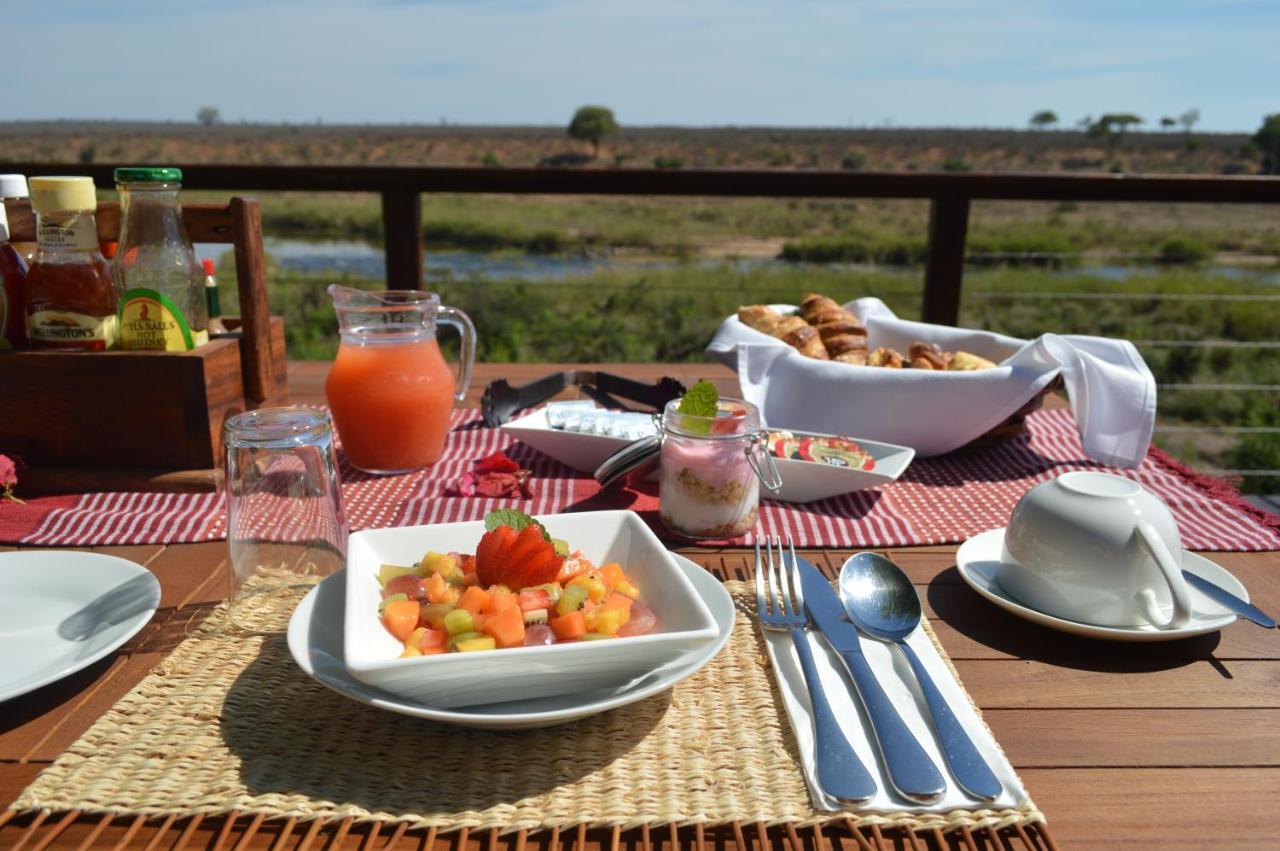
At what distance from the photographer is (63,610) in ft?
2.77

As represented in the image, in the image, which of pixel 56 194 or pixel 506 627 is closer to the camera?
pixel 506 627

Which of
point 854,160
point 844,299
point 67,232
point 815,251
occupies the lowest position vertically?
point 844,299

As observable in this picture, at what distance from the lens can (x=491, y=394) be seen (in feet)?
4.97

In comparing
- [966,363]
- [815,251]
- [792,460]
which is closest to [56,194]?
[792,460]

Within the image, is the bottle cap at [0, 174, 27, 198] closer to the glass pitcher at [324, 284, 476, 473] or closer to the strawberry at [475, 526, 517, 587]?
the glass pitcher at [324, 284, 476, 473]

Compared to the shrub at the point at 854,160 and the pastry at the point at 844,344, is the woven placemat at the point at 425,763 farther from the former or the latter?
the shrub at the point at 854,160

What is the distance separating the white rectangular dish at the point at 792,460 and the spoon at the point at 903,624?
1.00 feet

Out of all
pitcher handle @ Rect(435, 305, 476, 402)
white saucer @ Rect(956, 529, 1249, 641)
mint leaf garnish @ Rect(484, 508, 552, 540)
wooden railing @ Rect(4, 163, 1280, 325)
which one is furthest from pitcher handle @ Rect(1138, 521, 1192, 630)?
wooden railing @ Rect(4, 163, 1280, 325)

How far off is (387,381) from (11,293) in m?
0.51

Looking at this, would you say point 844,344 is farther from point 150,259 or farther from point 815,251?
point 815,251

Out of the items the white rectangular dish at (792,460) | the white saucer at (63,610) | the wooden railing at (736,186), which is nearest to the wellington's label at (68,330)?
the white saucer at (63,610)

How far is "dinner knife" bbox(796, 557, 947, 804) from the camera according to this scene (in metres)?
0.59

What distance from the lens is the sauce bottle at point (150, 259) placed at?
4.01ft

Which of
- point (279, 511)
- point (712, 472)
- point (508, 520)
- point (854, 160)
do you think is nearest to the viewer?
point (508, 520)
